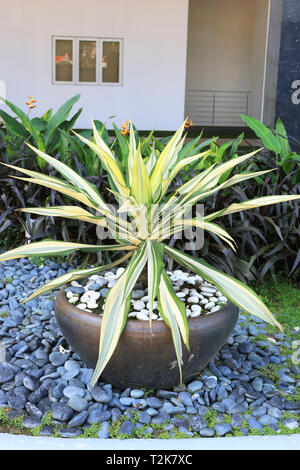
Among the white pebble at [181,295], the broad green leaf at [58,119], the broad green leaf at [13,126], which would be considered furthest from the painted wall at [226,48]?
the white pebble at [181,295]

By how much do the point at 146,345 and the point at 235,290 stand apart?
14.7 inches

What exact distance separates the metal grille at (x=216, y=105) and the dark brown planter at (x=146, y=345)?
43.9 feet

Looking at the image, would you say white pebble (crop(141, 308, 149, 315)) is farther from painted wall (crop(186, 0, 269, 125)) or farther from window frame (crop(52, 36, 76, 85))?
painted wall (crop(186, 0, 269, 125))

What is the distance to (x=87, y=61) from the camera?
33.7ft

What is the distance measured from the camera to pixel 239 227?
122 inches

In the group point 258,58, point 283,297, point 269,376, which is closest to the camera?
point 269,376

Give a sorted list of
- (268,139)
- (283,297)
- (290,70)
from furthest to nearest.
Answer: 1. (290,70)
2. (268,139)
3. (283,297)

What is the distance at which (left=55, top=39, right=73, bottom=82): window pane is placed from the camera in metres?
10.1

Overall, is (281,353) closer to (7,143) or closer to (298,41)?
(7,143)

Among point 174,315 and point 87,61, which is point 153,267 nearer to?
point 174,315

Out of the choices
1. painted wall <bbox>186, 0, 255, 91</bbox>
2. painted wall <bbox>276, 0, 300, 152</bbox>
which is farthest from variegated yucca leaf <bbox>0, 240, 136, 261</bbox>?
painted wall <bbox>186, 0, 255, 91</bbox>

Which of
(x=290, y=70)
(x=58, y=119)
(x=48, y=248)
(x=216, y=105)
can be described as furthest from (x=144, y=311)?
(x=216, y=105)

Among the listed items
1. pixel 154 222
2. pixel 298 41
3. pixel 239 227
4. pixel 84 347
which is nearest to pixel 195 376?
pixel 84 347

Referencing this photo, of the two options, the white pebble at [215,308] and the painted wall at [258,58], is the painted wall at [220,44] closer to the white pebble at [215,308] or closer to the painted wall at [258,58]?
the painted wall at [258,58]
